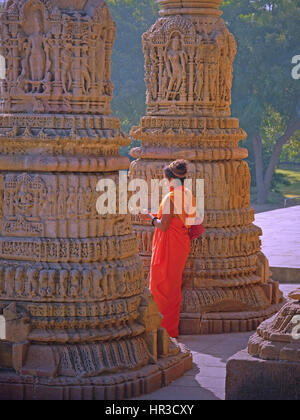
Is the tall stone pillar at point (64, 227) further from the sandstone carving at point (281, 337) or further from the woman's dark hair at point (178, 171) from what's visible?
the woman's dark hair at point (178, 171)

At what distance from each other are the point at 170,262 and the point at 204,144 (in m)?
1.39

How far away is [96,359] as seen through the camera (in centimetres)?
650

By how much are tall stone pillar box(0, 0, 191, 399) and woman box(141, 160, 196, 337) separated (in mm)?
1214

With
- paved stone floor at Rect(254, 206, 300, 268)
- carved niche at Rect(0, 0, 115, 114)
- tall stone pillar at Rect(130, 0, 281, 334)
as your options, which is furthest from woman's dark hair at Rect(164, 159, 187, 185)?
paved stone floor at Rect(254, 206, 300, 268)

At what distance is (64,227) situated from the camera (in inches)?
260

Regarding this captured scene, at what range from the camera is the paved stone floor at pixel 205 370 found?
21.6 feet

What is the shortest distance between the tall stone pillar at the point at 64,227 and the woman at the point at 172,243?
1.21 metres

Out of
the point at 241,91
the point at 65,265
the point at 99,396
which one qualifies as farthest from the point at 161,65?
the point at 241,91

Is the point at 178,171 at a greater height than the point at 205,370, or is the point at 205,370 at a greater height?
the point at 178,171

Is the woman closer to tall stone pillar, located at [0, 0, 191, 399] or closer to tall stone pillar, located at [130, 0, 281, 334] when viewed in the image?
tall stone pillar, located at [130, 0, 281, 334]

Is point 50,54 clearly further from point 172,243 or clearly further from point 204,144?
point 204,144

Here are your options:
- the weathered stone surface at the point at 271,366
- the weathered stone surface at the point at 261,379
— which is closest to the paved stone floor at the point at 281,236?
the weathered stone surface at the point at 271,366

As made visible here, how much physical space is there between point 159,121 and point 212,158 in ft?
1.93

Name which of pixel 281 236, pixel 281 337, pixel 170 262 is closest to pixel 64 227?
pixel 281 337
